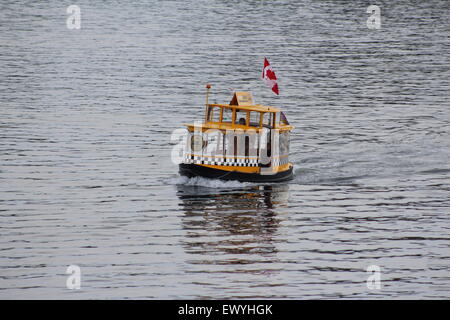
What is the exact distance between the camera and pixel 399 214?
133 feet

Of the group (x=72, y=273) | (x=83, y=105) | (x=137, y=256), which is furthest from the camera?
(x=83, y=105)

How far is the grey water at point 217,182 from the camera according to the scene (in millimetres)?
31469

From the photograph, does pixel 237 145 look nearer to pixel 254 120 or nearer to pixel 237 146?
pixel 237 146

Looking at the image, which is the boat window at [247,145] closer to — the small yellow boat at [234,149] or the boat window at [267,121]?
the small yellow boat at [234,149]

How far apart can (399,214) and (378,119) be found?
2931 cm

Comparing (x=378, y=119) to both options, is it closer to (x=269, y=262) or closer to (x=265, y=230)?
(x=265, y=230)

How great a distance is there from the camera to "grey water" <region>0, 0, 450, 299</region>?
31469mm

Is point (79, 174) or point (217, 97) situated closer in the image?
point (79, 174)

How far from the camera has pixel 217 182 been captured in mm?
44781

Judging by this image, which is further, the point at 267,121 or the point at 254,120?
the point at 254,120

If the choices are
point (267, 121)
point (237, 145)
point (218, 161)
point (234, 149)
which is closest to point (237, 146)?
point (237, 145)

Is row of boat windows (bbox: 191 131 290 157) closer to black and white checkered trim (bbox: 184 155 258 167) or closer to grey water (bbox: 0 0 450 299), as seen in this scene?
black and white checkered trim (bbox: 184 155 258 167)

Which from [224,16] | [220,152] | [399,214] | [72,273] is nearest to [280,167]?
[220,152]

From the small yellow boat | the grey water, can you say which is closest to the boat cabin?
the small yellow boat
